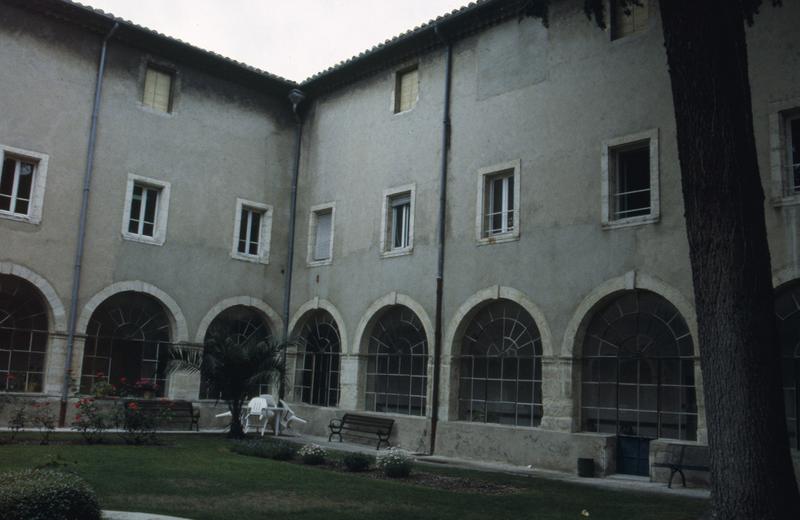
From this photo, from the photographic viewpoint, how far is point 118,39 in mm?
16703

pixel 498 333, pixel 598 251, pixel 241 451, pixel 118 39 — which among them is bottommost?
pixel 241 451

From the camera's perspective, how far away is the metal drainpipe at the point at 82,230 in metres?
15.4

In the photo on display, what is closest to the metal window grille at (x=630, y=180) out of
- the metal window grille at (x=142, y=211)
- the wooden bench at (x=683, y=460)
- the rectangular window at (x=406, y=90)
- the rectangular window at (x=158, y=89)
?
the wooden bench at (x=683, y=460)

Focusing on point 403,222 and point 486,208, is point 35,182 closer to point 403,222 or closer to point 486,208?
point 403,222

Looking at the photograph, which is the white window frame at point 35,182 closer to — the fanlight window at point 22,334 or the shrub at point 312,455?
the fanlight window at point 22,334

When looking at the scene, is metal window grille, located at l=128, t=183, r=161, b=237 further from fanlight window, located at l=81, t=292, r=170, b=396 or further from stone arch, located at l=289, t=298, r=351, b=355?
stone arch, located at l=289, t=298, r=351, b=355

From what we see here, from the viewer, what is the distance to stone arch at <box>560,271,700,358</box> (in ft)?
38.0

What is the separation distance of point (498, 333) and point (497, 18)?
618 centimetres

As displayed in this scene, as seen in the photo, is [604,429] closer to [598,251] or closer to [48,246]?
[598,251]

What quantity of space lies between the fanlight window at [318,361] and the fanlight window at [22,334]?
575cm

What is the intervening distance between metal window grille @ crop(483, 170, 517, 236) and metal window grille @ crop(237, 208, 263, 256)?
6490 millimetres

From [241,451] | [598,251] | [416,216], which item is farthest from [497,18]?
[241,451]

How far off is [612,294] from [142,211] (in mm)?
10244

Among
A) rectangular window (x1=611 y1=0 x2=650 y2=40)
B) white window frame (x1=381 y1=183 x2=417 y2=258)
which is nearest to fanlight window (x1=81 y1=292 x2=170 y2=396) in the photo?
white window frame (x1=381 y1=183 x2=417 y2=258)
